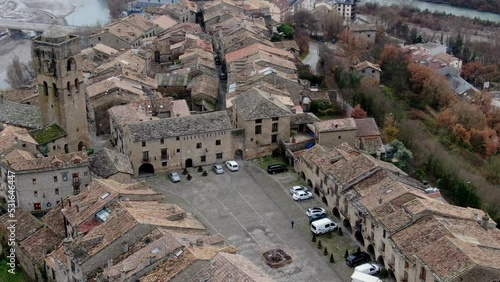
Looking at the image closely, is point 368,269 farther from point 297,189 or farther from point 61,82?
point 61,82

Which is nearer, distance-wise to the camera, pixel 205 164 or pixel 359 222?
pixel 359 222

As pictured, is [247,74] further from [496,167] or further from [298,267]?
[298,267]

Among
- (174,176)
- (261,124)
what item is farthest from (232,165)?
(174,176)

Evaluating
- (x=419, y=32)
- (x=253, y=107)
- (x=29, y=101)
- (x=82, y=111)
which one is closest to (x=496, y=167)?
(x=253, y=107)

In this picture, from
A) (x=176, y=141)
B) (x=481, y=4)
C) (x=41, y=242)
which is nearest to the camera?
(x=41, y=242)

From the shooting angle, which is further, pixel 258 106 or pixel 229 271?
pixel 258 106

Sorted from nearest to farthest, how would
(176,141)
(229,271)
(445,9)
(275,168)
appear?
(229,271) → (176,141) → (275,168) → (445,9)

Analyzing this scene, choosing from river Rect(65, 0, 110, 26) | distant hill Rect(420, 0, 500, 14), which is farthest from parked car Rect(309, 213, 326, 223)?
distant hill Rect(420, 0, 500, 14)
